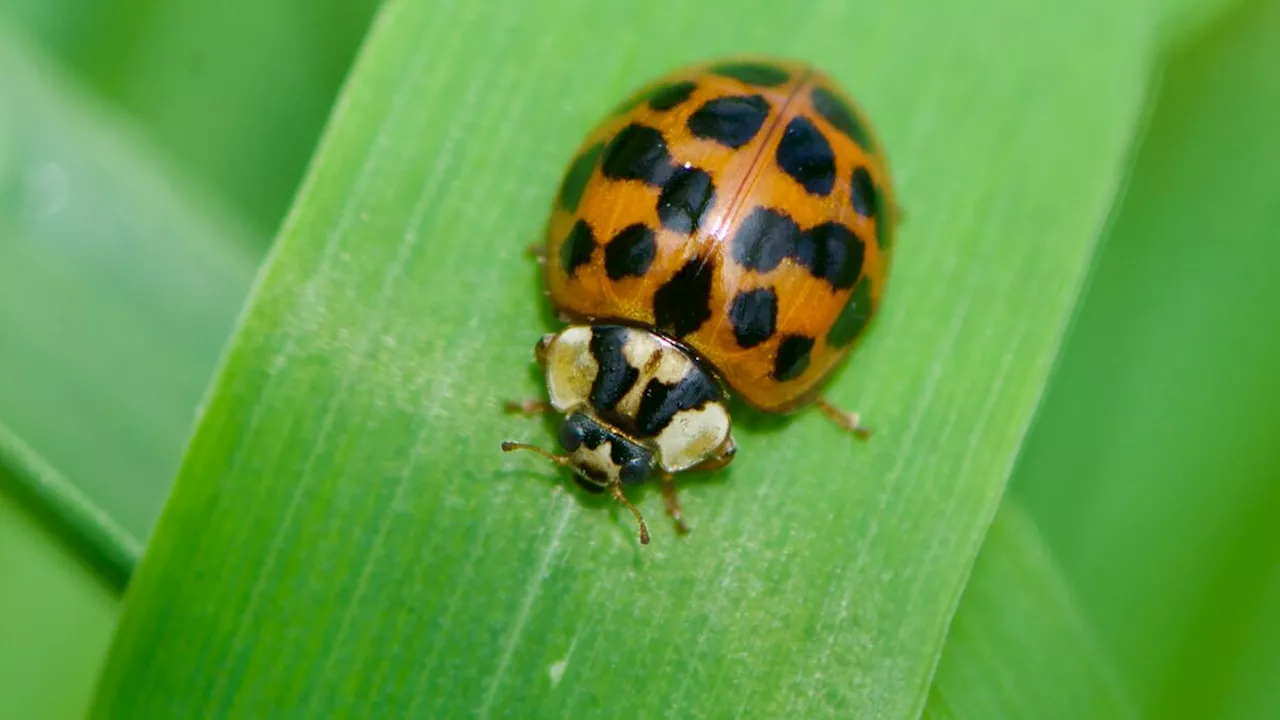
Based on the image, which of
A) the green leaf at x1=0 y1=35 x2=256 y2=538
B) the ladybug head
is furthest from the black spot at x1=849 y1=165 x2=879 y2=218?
the green leaf at x1=0 y1=35 x2=256 y2=538

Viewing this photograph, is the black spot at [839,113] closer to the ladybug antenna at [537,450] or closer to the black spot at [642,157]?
the black spot at [642,157]

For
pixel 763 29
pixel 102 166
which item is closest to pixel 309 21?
pixel 102 166

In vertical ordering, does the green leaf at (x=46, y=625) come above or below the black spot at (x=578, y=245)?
below

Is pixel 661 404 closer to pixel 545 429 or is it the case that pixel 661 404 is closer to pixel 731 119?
pixel 545 429

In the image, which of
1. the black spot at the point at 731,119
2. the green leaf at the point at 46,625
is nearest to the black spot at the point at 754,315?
the black spot at the point at 731,119

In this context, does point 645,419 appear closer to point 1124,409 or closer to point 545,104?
point 545,104

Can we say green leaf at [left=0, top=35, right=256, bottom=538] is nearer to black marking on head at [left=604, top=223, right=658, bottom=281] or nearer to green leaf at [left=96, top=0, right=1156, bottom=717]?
green leaf at [left=96, top=0, right=1156, bottom=717]

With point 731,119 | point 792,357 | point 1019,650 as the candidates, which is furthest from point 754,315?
point 1019,650
